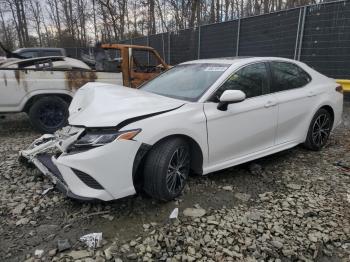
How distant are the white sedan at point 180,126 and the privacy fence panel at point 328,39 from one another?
3.82 metres

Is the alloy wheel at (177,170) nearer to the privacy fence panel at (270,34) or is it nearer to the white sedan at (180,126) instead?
the white sedan at (180,126)

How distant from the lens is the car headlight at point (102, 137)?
2830 mm

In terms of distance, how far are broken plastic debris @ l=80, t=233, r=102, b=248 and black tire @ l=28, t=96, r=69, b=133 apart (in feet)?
12.7

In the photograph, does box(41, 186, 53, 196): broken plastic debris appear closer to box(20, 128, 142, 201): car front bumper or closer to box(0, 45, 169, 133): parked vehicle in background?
box(20, 128, 142, 201): car front bumper

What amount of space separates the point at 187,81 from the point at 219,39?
8.81 meters

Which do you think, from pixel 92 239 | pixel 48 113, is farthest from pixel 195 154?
pixel 48 113

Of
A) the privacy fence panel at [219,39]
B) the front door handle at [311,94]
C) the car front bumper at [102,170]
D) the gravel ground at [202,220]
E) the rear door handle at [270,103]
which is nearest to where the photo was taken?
the gravel ground at [202,220]

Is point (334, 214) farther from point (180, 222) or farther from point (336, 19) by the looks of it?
point (336, 19)

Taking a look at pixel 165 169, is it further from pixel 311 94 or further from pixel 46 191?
pixel 311 94

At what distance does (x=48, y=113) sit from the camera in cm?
612

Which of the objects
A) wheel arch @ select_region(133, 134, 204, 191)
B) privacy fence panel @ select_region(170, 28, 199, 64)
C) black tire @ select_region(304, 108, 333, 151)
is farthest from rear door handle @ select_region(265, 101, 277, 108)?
privacy fence panel @ select_region(170, 28, 199, 64)

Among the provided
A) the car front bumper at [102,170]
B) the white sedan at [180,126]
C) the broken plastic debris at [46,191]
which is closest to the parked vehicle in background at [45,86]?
the white sedan at [180,126]

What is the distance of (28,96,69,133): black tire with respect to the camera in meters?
5.96

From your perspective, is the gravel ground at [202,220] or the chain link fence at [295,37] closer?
the gravel ground at [202,220]
